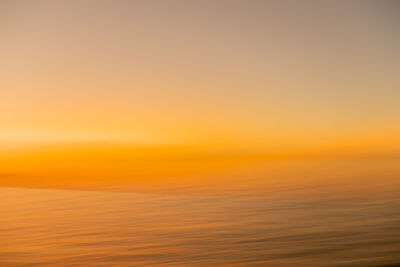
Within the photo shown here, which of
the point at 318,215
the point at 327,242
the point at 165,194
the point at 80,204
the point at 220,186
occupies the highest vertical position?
the point at 220,186

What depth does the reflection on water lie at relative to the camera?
2072 mm

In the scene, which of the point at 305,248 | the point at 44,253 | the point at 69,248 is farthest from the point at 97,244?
the point at 305,248

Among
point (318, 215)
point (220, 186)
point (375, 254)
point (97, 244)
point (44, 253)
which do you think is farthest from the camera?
point (220, 186)

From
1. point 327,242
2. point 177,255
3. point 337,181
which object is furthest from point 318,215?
point 337,181

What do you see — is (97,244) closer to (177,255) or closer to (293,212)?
(177,255)

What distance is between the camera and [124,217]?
10.3 ft

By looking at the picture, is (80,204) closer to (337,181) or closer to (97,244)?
(97,244)

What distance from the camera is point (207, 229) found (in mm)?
2639

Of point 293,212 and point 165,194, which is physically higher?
point 165,194

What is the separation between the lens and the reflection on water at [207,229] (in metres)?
2.07

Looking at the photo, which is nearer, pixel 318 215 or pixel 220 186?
pixel 318 215

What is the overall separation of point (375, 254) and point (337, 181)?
3.11 metres

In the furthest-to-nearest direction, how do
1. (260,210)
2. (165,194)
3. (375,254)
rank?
(165,194)
(260,210)
(375,254)

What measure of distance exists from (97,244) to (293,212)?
160 centimetres
